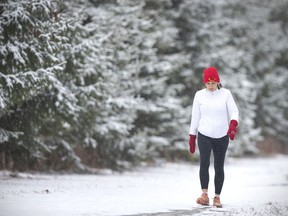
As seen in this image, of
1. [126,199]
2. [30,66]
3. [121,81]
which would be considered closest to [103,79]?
[121,81]

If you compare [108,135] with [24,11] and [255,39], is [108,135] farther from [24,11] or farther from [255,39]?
[255,39]

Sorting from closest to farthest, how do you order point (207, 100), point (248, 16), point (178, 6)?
1. point (207, 100)
2. point (178, 6)
3. point (248, 16)

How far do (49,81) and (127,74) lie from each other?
17.2 feet

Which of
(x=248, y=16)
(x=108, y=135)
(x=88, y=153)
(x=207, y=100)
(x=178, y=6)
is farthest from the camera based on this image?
(x=248, y=16)

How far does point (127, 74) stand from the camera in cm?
1716

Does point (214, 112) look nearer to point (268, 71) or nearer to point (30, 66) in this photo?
point (30, 66)

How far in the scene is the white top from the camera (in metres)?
8.70

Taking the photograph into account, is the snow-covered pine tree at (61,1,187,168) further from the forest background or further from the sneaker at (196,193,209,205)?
the sneaker at (196,193,209,205)

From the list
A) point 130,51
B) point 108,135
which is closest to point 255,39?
point 130,51

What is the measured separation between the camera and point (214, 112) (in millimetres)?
8758

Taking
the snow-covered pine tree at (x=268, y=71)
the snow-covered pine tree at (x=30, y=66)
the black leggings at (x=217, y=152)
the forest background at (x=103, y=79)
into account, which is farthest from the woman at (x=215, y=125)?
the snow-covered pine tree at (x=268, y=71)

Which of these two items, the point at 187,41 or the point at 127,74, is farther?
the point at 187,41

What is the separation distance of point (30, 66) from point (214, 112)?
4.98m

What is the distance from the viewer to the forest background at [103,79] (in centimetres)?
1197
